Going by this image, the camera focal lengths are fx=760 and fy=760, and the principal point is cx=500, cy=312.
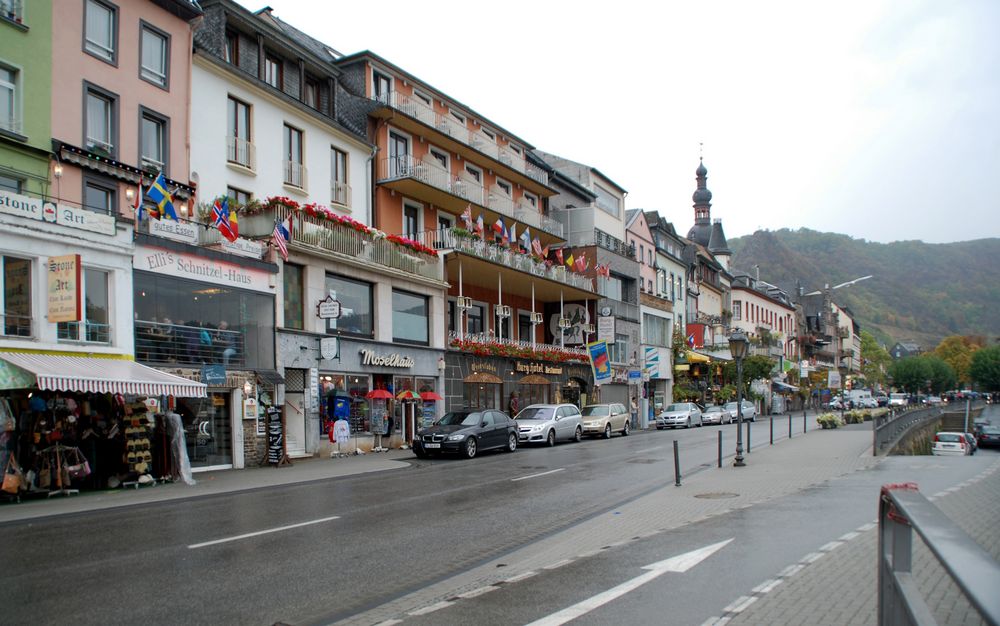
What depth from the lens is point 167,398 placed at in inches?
749

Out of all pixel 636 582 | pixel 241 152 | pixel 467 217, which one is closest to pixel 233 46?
pixel 241 152

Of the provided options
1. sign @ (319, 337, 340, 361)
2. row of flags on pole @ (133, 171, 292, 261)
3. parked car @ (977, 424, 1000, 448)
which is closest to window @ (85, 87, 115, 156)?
row of flags on pole @ (133, 171, 292, 261)

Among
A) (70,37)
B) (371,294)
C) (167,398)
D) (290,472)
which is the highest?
(70,37)

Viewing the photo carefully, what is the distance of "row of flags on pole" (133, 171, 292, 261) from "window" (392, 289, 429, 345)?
6405 millimetres

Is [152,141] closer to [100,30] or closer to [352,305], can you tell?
[100,30]

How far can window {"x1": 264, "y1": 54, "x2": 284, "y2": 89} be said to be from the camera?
86.8ft

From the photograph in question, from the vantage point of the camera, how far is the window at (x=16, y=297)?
15469 millimetres

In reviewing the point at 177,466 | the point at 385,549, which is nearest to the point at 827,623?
the point at 385,549

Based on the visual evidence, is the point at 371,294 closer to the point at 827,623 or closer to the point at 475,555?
the point at 475,555

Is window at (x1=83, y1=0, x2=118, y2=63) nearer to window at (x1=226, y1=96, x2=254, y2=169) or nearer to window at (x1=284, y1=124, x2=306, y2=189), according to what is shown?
window at (x1=226, y1=96, x2=254, y2=169)

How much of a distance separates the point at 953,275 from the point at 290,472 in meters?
109

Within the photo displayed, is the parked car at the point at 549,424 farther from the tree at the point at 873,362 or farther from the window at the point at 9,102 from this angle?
the tree at the point at 873,362

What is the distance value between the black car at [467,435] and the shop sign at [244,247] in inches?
296

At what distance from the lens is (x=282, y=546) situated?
30.8 feet
